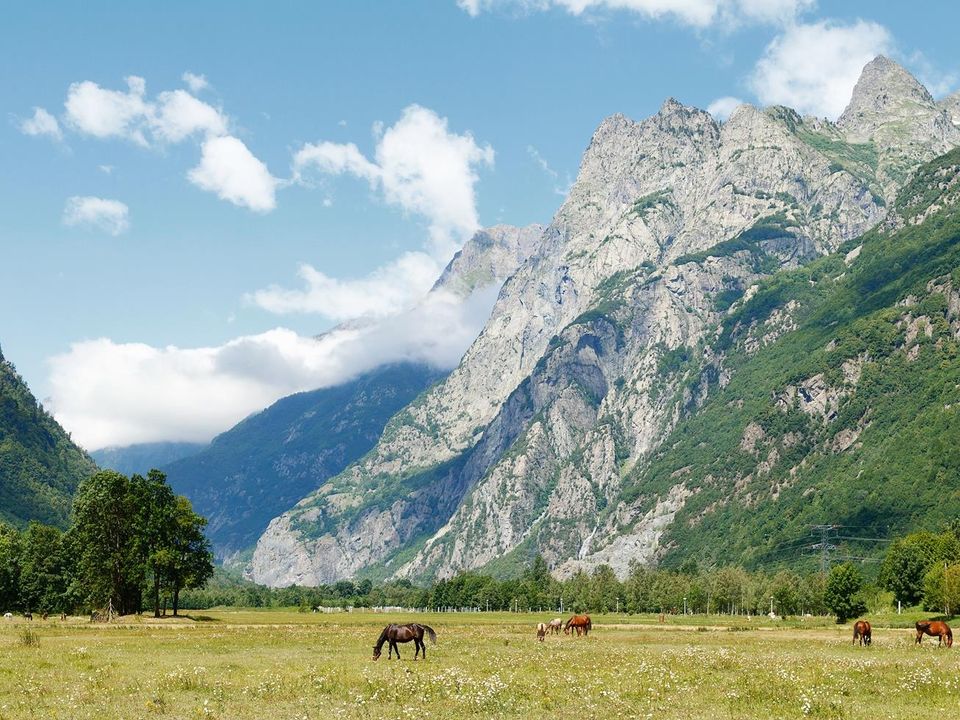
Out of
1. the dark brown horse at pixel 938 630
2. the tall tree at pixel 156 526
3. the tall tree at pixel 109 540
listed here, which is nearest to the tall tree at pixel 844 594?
the dark brown horse at pixel 938 630

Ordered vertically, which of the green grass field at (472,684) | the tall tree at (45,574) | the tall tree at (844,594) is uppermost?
the tall tree at (45,574)

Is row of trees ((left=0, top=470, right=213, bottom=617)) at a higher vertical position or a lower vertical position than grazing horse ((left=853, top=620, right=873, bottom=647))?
Result: higher

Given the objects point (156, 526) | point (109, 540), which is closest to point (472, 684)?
point (156, 526)

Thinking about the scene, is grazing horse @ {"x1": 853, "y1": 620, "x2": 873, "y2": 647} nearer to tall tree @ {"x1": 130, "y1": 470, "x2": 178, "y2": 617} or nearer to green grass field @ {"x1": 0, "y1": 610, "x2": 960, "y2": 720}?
green grass field @ {"x1": 0, "y1": 610, "x2": 960, "y2": 720}

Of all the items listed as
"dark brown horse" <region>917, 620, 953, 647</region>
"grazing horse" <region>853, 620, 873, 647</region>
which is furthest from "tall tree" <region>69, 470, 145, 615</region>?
"dark brown horse" <region>917, 620, 953, 647</region>

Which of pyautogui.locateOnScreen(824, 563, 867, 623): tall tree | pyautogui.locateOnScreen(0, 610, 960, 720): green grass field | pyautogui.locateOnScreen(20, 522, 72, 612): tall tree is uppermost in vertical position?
pyautogui.locateOnScreen(20, 522, 72, 612): tall tree

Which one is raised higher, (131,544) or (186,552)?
(131,544)

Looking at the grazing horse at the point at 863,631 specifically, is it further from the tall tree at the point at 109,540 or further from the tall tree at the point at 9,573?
the tall tree at the point at 9,573

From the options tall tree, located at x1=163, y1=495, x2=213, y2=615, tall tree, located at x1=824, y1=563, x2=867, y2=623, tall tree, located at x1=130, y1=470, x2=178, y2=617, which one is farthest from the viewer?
tall tree, located at x1=824, y1=563, x2=867, y2=623

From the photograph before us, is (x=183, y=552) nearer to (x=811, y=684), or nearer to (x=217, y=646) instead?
(x=217, y=646)

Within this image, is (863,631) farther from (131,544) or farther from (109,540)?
(109,540)

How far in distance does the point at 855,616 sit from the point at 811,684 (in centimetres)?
14921

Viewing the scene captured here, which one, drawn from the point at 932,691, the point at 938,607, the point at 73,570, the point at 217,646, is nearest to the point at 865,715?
the point at 932,691

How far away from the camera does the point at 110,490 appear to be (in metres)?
127
